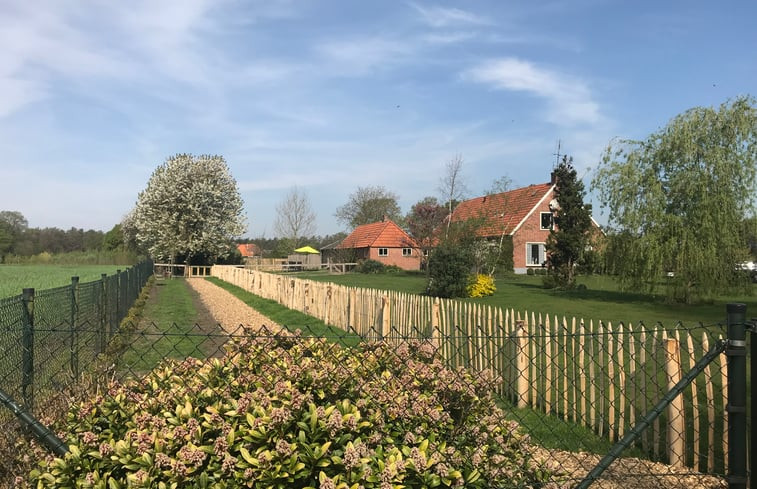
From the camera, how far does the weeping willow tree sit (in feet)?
56.7

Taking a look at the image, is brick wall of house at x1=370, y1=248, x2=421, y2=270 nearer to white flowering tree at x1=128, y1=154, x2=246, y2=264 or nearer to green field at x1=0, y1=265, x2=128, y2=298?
white flowering tree at x1=128, y1=154, x2=246, y2=264

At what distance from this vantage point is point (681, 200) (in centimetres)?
1809

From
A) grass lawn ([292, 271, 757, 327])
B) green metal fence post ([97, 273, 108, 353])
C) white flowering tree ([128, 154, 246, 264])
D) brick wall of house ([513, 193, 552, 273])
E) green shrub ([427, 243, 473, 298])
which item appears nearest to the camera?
green metal fence post ([97, 273, 108, 353])

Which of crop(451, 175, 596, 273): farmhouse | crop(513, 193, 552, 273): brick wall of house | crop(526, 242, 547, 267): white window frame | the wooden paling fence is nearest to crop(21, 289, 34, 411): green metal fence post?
the wooden paling fence

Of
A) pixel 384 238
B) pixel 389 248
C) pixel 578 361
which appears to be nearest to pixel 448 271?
pixel 578 361

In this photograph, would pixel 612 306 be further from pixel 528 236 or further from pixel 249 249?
pixel 249 249

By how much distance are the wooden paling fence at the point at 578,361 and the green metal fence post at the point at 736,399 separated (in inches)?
12.5

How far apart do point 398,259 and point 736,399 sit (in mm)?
48634

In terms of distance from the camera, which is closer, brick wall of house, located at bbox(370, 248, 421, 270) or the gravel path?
the gravel path

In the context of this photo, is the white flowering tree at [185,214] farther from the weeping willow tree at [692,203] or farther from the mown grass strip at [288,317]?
the weeping willow tree at [692,203]

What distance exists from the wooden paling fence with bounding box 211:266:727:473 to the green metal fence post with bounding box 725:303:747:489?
0.32m

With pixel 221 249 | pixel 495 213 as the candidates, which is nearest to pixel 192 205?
pixel 221 249

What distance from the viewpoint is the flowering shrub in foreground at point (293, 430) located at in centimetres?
245

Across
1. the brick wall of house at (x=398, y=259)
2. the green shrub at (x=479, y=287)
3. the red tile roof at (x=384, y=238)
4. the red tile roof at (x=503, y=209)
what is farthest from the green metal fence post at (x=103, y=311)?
the brick wall of house at (x=398, y=259)
